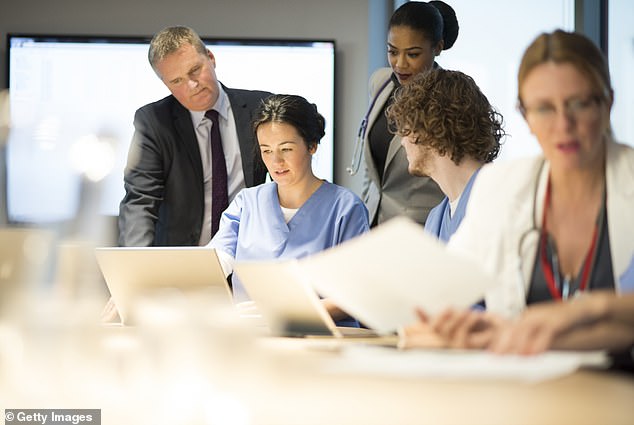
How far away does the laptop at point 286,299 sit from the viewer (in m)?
1.75

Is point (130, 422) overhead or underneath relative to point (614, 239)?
underneath

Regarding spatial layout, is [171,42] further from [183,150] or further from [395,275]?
[395,275]

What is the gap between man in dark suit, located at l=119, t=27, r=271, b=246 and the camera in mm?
3451

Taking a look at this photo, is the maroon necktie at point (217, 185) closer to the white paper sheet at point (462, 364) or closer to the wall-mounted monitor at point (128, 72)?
the wall-mounted monitor at point (128, 72)

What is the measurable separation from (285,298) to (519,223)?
1.70 feet

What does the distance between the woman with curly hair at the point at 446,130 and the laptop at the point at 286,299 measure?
0.68 m

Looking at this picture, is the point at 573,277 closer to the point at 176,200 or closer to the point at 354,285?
the point at 354,285

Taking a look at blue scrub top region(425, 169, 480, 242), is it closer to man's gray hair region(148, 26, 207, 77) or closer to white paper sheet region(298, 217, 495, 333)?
white paper sheet region(298, 217, 495, 333)

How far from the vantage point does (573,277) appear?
5.05 ft

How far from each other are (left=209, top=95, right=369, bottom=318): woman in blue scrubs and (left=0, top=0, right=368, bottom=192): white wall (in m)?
1.72

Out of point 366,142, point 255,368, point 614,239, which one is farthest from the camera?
point 366,142

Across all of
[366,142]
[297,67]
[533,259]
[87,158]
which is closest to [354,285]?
[87,158]

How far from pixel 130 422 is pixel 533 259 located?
2.97 ft

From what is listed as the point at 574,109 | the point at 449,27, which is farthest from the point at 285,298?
the point at 449,27
